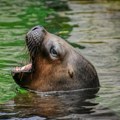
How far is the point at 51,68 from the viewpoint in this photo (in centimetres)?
929

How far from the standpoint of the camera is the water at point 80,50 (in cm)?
827

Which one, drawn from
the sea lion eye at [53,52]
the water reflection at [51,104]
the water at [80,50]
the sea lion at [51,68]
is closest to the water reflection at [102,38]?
the water at [80,50]

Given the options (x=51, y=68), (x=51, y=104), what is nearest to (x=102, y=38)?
(x=51, y=68)

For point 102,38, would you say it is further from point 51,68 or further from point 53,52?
point 51,68

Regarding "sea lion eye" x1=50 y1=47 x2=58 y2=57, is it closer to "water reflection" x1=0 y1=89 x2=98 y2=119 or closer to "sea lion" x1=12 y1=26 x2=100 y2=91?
"sea lion" x1=12 y1=26 x2=100 y2=91

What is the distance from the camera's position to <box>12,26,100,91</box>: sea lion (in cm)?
925

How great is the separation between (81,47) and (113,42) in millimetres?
961

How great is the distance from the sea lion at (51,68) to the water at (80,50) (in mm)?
145

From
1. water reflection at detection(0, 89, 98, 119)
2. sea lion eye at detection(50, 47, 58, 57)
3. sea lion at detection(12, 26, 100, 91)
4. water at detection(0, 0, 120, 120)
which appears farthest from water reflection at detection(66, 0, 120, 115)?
sea lion eye at detection(50, 47, 58, 57)

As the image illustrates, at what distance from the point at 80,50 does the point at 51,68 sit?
369cm

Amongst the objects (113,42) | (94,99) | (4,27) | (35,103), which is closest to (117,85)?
(94,99)

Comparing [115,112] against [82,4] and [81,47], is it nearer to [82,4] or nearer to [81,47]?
[81,47]

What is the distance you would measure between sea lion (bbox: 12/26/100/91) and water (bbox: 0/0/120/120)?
0.14 metres

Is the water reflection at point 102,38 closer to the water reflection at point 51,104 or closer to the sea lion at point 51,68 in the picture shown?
the water reflection at point 51,104
